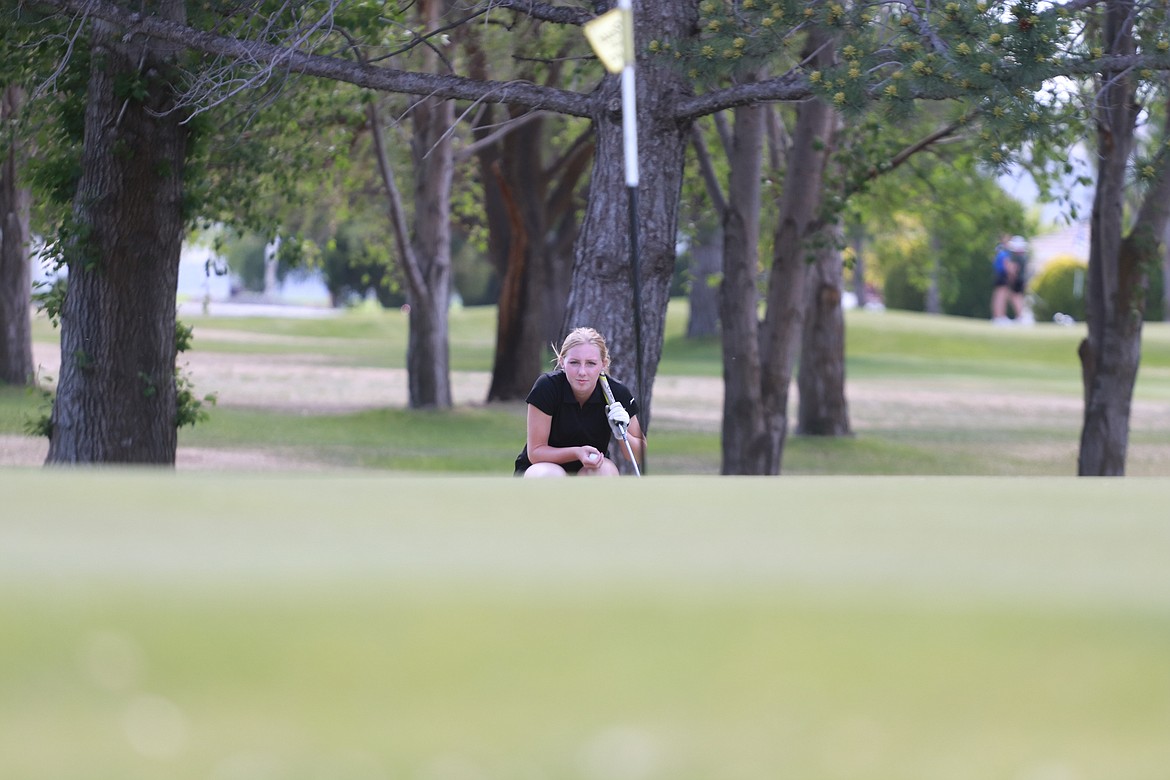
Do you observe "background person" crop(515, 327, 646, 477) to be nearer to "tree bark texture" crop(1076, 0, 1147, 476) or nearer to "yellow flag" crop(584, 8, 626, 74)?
"yellow flag" crop(584, 8, 626, 74)

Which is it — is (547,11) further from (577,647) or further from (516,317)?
(516,317)

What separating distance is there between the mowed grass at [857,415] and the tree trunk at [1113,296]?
3376 mm

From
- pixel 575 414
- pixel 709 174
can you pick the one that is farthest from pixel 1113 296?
pixel 575 414

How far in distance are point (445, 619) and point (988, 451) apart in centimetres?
2017

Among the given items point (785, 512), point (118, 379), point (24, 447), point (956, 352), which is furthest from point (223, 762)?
point (956, 352)

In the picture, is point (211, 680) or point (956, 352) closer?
point (211, 680)

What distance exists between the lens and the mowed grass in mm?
19719

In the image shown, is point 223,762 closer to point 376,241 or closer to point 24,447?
point 24,447

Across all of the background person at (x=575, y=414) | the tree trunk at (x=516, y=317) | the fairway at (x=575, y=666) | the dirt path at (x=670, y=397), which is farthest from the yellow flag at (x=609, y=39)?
the tree trunk at (x=516, y=317)

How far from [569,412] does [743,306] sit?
847cm

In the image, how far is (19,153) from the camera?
1465 centimetres

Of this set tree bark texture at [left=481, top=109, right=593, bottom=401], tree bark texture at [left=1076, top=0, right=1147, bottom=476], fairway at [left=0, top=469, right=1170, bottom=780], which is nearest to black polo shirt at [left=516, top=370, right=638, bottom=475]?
fairway at [left=0, top=469, right=1170, bottom=780]

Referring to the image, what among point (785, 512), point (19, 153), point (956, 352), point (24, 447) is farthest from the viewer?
point (956, 352)

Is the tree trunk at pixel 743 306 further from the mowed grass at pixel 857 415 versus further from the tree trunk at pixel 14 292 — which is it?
the tree trunk at pixel 14 292
